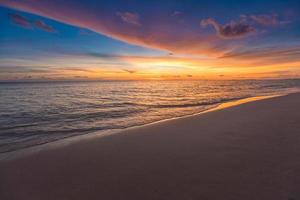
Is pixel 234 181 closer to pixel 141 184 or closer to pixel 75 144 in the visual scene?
pixel 141 184

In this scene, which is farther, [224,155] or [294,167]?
[224,155]

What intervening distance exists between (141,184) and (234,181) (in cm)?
201

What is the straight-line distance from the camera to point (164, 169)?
4719 mm

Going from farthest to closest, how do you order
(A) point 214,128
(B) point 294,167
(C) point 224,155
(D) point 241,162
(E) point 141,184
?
(A) point 214,128, (C) point 224,155, (D) point 241,162, (B) point 294,167, (E) point 141,184

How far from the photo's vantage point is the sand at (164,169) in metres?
3.72

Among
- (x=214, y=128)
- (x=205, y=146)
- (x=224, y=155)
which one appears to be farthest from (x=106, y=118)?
(x=224, y=155)

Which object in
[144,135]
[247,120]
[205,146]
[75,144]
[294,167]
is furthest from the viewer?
[247,120]

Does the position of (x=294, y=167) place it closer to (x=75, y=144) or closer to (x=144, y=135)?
(x=144, y=135)

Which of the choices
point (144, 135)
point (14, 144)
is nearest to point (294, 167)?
point (144, 135)

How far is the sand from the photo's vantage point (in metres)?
3.72

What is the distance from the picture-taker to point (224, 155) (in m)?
5.32

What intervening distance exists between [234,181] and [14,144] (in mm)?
8031

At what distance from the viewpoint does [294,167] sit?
435cm

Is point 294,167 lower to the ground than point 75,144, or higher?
higher
